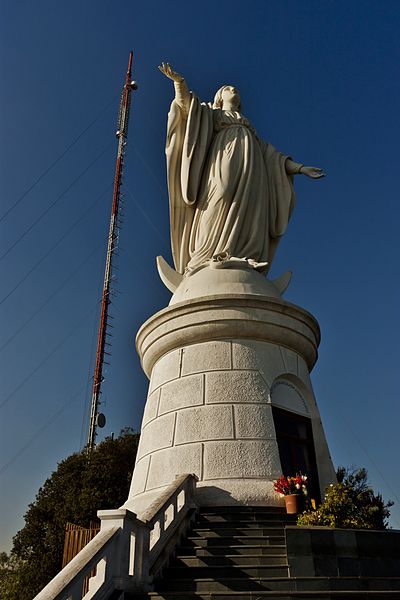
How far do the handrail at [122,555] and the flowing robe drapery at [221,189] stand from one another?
289 inches

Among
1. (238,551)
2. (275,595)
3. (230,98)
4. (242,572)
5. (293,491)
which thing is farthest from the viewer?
(230,98)

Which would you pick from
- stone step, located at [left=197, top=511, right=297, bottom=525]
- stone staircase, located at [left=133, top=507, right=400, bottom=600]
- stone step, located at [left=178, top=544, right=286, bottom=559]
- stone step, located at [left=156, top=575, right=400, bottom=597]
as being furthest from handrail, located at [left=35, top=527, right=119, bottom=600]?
stone step, located at [left=197, top=511, right=297, bottom=525]

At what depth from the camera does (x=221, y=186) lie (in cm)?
1480

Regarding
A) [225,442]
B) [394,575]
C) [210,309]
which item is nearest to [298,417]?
[225,442]

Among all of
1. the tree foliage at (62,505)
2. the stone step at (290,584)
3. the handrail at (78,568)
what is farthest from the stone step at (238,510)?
the tree foliage at (62,505)

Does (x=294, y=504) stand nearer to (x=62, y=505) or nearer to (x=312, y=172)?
(x=312, y=172)

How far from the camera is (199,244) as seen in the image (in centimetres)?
1466

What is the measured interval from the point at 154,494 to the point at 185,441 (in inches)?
45.3

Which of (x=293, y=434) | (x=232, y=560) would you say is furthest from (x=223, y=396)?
(x=232, y=560)

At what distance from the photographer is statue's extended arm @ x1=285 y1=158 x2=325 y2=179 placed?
51.4 ft

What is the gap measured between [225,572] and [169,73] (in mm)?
12012

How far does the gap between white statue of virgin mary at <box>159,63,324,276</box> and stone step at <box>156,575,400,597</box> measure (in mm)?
8180

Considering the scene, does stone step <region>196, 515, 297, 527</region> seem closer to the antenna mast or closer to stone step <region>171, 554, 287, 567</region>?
stone step <region>171, 554, 287, 567</region>

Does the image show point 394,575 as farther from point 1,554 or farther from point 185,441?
point 1,554
